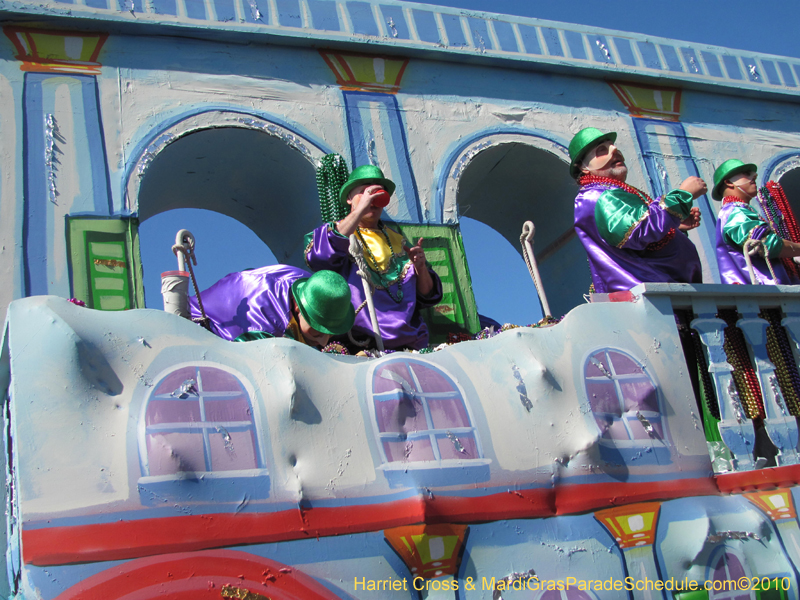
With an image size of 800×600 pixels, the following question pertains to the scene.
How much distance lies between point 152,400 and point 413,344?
2120 millimetres

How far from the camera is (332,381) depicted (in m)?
2.81

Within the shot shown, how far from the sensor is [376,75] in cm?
565

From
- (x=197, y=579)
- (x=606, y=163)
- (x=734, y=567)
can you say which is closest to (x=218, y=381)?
(x=197, y=579)

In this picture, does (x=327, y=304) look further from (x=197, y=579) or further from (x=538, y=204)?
(x=538, y=204)

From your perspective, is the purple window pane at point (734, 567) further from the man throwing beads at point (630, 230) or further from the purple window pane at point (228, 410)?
→ the purple window pane at point (228, 410)

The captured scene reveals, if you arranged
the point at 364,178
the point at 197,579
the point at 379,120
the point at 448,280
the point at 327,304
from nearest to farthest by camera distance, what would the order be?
the point at 197,579, the point at 327,304, the point at 364,178, the point at 448,280, the point at 379,120

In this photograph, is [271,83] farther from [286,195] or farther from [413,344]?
[413,344]

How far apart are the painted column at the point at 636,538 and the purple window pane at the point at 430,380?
27.9 inches

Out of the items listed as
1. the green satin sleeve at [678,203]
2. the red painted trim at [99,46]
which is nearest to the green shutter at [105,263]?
the red painted trim at [99,46]

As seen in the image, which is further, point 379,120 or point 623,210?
point 379,120

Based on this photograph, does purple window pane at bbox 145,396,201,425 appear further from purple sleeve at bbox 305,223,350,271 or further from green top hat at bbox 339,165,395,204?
green top hat at bbox 339,165,395,204

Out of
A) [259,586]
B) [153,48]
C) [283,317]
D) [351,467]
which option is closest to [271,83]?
[153,48]

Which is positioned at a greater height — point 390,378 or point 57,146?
point 57,146

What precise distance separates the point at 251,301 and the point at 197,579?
2.29m
